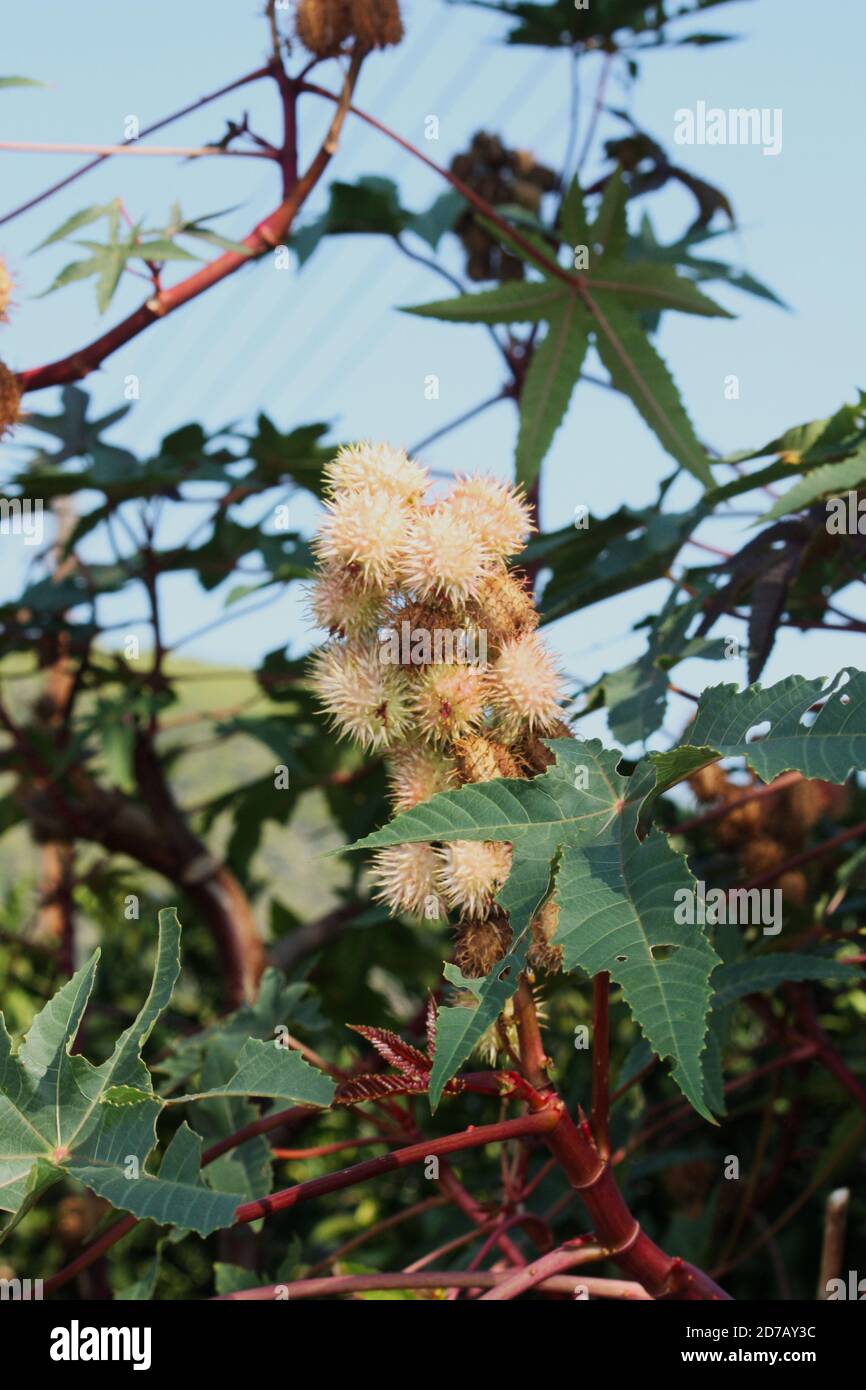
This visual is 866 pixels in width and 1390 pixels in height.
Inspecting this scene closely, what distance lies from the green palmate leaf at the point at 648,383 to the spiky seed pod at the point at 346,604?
0.87 meters

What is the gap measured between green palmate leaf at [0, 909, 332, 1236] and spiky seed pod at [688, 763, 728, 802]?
152cm

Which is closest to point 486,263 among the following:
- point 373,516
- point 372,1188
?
point 373,516

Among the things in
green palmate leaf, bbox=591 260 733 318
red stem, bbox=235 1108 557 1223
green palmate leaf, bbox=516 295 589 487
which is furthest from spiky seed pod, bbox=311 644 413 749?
green palmate leaf, bbox=591 260 733 318

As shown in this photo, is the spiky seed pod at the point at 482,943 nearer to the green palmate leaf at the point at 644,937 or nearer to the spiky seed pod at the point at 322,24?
the green palmate leaf at the point at 644,937

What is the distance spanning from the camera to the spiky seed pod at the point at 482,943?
1.25 metres

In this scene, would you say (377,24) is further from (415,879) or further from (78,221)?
(415,879)

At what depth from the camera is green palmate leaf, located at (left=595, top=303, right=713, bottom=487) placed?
2021 millimetres

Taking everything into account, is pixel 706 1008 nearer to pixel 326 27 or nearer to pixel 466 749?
pixel 466 749

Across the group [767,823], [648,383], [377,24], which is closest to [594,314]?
[648,383]

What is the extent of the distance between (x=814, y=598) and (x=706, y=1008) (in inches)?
54.2

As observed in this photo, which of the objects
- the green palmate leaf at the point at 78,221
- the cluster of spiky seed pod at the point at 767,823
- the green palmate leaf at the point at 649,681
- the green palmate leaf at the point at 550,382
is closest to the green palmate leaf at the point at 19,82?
the green palmate leaf at the point at 78,221

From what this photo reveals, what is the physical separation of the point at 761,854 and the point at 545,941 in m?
1.47

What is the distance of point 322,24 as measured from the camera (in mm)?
2211

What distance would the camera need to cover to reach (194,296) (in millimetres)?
2049
